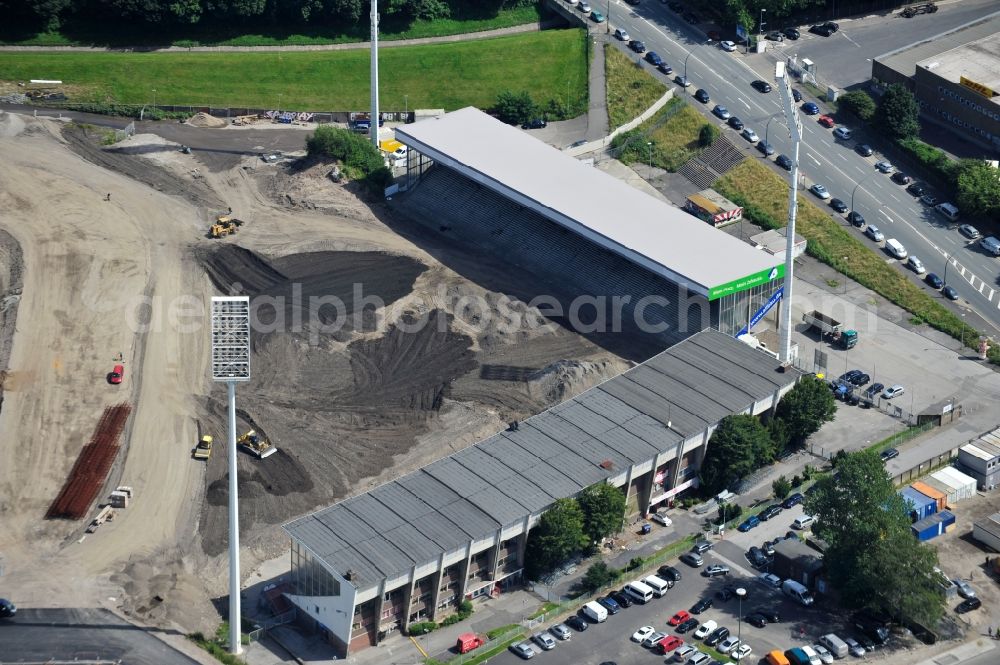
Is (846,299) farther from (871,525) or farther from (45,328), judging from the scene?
(45,328)

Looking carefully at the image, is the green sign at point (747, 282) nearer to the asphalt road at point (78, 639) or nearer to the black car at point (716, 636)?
the black car at point (716, 636)

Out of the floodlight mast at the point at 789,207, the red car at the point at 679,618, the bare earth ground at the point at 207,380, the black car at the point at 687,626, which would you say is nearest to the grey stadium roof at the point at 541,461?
the floodlight mast at the point at 789,207

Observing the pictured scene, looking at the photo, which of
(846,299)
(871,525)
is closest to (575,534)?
(871,525)

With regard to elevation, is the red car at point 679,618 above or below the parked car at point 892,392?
below

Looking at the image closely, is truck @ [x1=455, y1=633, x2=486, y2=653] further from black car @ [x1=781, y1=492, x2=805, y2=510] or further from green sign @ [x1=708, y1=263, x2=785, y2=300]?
green sign @ [x1=708, y1=263, x2=785, y2=300]

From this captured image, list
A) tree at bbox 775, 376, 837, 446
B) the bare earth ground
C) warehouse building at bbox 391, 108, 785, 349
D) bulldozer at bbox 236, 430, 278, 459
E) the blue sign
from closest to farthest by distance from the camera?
1. the bare earth ground
2. bulldozer at bbox 236, 430, 278, 459
3. tree at bbox 775, 376, 837, 446
4. warehouse building at bbox 391, 108, 785, 349
5. the blue sign

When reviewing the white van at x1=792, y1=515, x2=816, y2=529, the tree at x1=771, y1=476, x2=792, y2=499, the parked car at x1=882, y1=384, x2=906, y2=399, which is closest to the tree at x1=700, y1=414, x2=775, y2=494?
the tree at x1=771, y1=476, x2=792, y2=499
